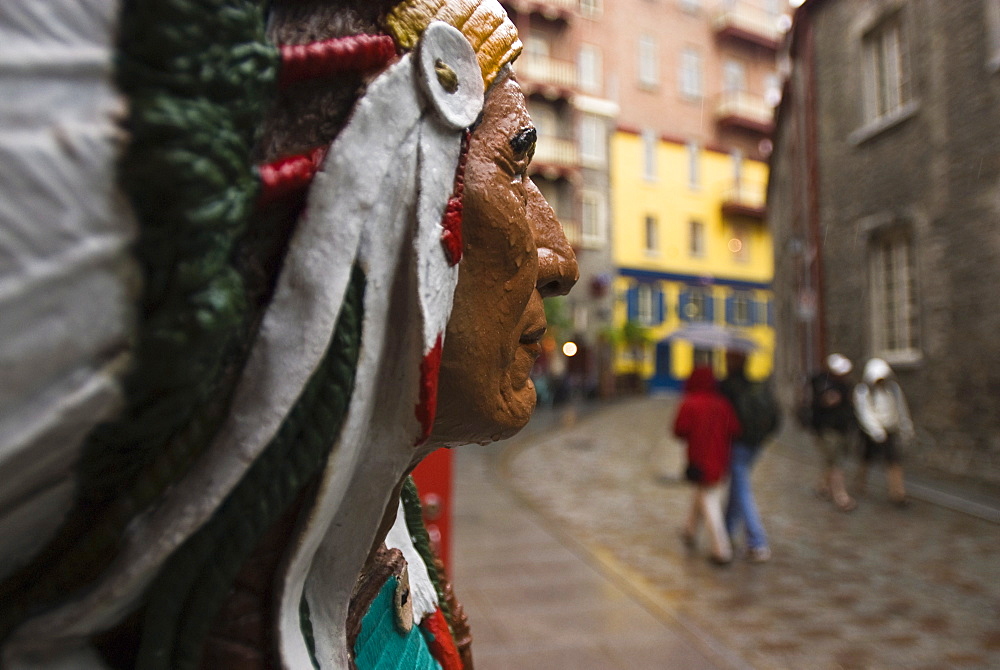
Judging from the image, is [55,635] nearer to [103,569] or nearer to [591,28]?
[103,569]

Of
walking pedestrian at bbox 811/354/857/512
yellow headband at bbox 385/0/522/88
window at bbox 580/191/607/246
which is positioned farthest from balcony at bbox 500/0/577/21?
yellow headband at bbox 385/0/522/88

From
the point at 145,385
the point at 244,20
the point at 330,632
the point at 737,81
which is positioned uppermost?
the point at 737,81

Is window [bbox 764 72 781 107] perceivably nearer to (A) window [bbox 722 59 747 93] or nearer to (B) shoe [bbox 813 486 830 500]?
(A) window [bbox 722 59 747 93]

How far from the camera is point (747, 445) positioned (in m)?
6.16

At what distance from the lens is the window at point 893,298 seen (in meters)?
10.7

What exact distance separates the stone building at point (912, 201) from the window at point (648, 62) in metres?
13.2

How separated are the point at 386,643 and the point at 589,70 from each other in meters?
27.3

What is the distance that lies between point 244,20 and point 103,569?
1.42 ft

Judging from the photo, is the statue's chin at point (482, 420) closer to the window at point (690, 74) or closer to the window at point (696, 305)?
the window at point (696, 305)

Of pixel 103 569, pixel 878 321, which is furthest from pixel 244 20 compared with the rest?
pixel 878 321

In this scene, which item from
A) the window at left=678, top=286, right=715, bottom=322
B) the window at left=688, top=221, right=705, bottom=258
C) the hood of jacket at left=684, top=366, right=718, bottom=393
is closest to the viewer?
the hood of jacket at left=684, top=366, right=718, bottom=393

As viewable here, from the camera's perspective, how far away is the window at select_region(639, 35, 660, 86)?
27.2m

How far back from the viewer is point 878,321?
1126cm

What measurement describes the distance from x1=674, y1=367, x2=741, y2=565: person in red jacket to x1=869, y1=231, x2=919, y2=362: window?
5704mm
